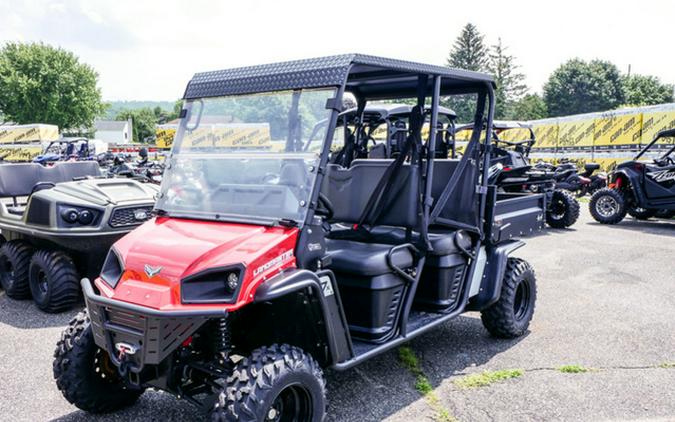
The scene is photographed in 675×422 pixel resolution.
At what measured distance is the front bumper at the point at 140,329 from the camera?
2.73 meters

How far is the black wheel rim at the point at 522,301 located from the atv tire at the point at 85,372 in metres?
3.28

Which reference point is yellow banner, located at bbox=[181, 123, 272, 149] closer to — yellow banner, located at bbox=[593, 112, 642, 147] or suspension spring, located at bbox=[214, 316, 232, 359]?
suspension spring, located at bbox=[214, 316, 232, 359]

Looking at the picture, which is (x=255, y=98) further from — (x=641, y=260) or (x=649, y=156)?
(x=649, y=156)

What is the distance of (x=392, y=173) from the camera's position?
159 inches

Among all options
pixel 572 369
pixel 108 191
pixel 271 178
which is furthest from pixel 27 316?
pixel 572 369

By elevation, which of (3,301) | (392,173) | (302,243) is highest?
(392,173)

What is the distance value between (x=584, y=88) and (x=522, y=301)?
57.9 metres

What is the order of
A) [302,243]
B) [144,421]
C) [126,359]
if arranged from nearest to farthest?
[126,359] → [302,243] → [144,421]

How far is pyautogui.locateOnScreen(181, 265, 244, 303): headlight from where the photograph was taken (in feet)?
9.19

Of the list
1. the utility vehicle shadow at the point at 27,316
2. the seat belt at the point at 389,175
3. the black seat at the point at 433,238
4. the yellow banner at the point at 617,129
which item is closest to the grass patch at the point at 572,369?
the black seat at the point at 433,238

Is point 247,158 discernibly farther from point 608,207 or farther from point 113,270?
point 608,207

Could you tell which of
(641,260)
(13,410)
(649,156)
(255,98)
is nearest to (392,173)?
(255,98)

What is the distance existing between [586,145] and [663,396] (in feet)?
54.2

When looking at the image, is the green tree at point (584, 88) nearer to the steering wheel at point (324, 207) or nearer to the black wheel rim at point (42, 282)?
the black wheel rim at point (42, 282)
